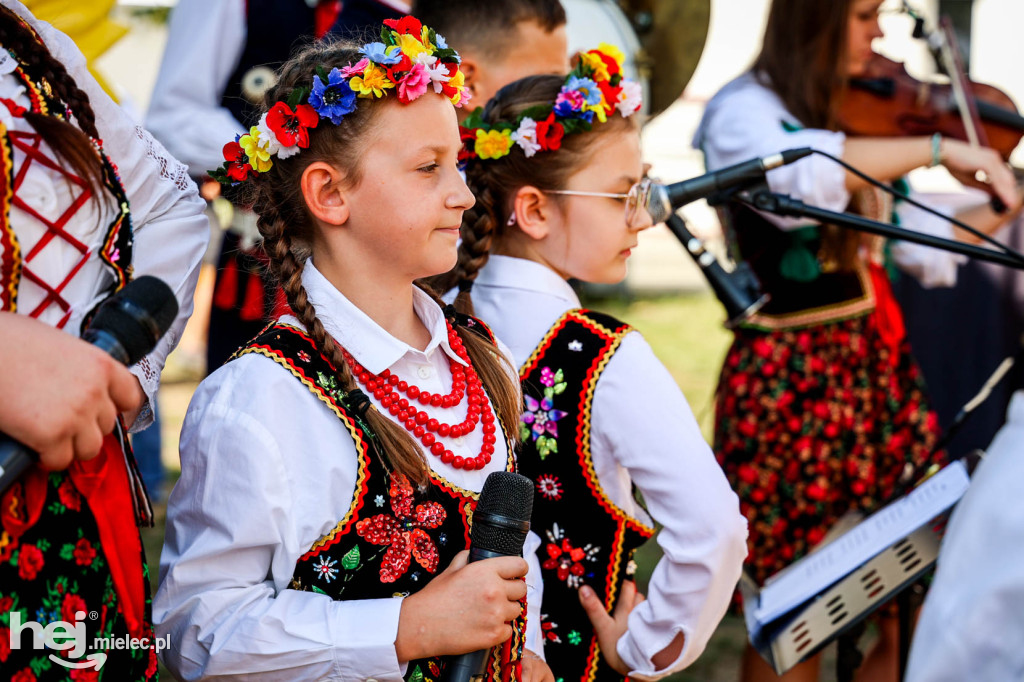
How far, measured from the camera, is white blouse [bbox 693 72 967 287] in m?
2.78

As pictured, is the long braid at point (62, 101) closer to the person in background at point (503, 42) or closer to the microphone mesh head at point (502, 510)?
the microphone mesh head at point (502, 510)

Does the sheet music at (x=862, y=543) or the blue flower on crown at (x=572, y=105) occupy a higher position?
the blue flower on crown at (x=572, y=105)

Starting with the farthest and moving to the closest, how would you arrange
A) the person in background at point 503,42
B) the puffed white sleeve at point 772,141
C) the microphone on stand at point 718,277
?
the puffed white sleeve at point 772,141 → the person in background at point 503,42 → the microphone on stand at point 718,277

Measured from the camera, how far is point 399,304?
1.59 m

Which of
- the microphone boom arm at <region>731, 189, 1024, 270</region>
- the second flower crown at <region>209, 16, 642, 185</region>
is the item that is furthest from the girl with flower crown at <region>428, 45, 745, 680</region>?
the second flower crown at <region>209, 16, 642, 185</region>

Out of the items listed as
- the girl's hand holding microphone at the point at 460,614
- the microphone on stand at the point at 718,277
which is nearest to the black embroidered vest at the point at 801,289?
the microphone on stand at the point at 718,277

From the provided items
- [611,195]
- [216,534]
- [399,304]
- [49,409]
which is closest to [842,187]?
[611,195]

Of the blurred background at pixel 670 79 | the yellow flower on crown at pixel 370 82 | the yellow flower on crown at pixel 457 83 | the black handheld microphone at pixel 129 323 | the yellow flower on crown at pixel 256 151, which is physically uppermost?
the yellow flower on crown at pixel 370 82

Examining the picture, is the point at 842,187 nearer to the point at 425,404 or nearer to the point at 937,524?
the point at 937,524

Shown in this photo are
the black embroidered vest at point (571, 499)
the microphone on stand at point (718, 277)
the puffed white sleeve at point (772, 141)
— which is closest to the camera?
the black embroidered vest at point (571, 499)

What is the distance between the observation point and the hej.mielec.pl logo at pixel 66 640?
3.64 ft

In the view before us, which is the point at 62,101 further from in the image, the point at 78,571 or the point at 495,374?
the point at 495,374

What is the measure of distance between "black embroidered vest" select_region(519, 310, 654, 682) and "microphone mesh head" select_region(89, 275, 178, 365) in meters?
0.83

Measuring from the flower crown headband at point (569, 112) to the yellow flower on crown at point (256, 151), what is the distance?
0.56 metres
